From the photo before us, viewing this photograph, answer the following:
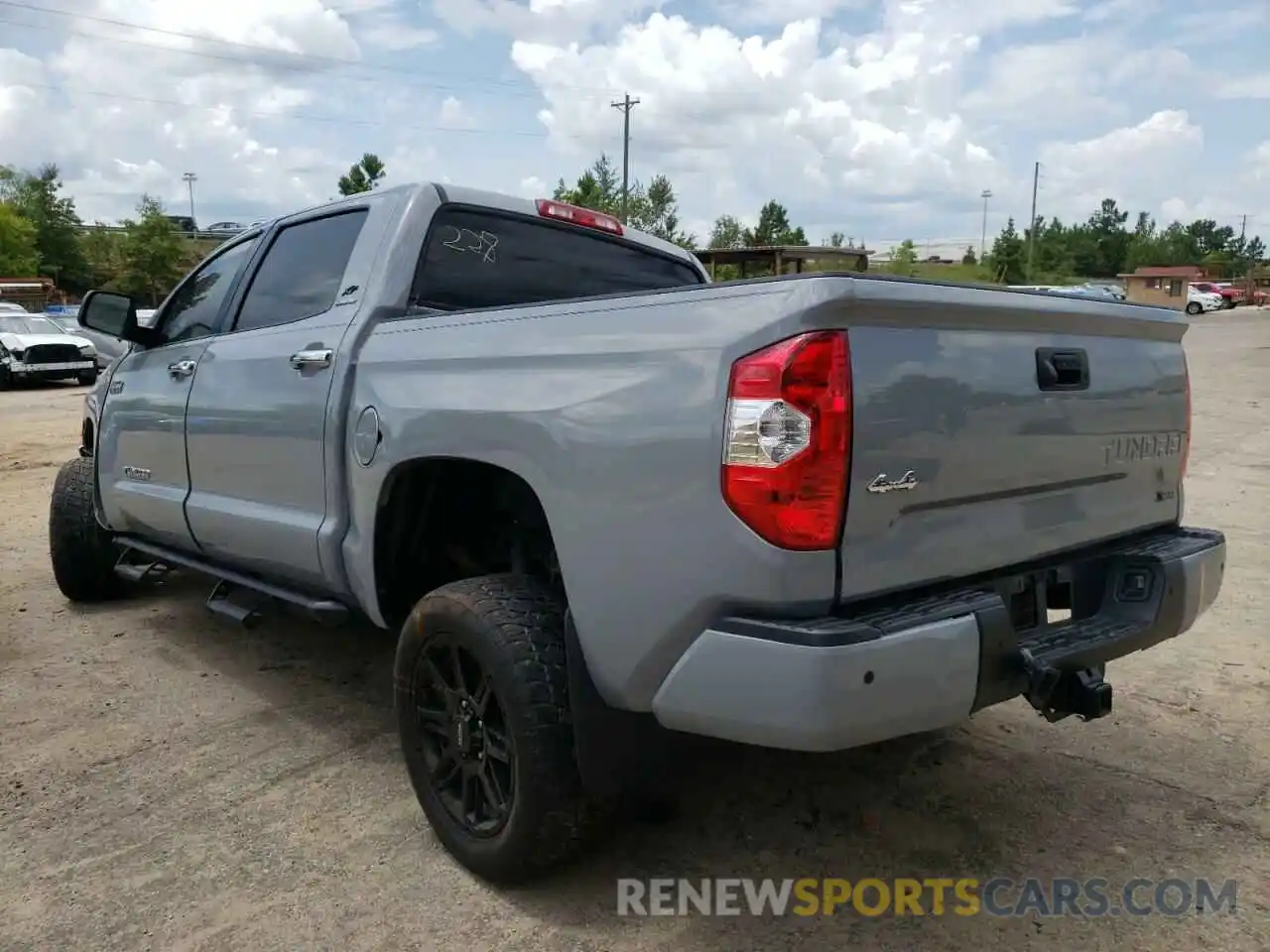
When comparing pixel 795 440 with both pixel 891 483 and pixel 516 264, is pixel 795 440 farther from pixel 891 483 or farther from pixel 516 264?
pixel 516 264

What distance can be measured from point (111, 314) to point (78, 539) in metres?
1.34

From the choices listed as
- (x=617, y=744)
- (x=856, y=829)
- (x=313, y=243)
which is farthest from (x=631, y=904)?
(x=313, y=243)

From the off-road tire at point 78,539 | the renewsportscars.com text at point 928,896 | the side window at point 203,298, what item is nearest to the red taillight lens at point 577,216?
the side window at point 203,298

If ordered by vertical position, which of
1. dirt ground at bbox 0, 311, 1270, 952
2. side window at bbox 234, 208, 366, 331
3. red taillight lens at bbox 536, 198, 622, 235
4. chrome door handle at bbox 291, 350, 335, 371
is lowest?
dirt ground at bbox 0, 311, 1270, 952

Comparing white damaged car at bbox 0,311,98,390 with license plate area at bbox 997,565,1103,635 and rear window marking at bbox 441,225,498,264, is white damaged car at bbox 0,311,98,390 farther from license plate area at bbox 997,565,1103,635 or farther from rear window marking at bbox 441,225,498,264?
license plate area at bbox 997,565,1103,635

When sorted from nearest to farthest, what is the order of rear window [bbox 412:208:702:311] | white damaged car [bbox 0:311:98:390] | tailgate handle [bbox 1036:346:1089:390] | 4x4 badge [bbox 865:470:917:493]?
4x4 badge [bbox 865:470:917:493]
tailgate handle [bbox 1036:346:1089:390]
rear window [bbox 412:208:702:311]
white damaged car [bbox 0:311:98:390]

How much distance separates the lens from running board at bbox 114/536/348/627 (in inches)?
135

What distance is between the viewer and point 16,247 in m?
58.5

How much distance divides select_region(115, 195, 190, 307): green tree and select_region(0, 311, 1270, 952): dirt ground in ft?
180

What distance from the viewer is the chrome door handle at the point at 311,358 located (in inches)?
132

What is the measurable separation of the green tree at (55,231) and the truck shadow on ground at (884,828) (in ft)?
233

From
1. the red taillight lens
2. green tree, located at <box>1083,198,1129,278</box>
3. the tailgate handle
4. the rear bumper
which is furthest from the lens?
green tree, located at <box>1083,198,1129,278</box>

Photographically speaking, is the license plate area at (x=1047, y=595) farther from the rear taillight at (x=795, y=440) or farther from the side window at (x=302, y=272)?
the side window at (x=302, y=272)

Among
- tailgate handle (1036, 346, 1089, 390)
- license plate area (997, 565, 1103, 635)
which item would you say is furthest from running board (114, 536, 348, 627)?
tailgate handle (1036, 346, 1089, 390)
